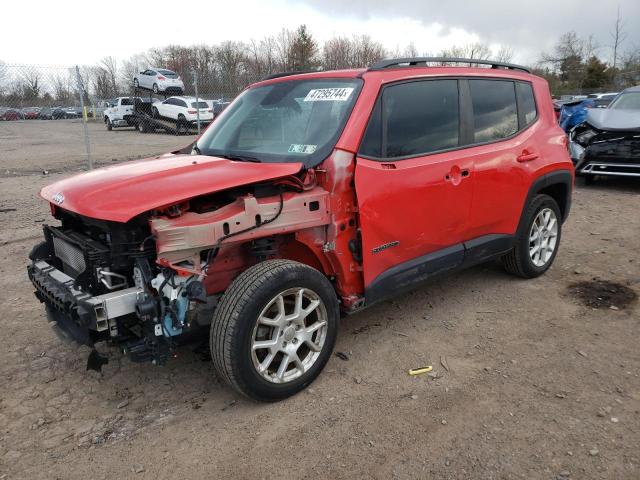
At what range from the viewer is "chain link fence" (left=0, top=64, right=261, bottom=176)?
13.9 metres

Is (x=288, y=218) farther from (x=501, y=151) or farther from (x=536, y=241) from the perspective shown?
(x=536, y=241)

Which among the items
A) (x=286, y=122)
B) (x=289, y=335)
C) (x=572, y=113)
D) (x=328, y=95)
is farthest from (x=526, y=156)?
(x=572, y=113)

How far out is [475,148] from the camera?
3994 millimetres

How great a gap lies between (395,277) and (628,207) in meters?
6.33

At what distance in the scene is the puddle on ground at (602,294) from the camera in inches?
174

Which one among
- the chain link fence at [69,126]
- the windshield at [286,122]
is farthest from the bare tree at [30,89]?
the windshield at [286,122]

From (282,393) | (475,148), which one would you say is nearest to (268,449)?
(282,393)

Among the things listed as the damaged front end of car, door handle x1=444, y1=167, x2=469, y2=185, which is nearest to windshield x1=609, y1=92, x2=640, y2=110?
the damaged front end of car

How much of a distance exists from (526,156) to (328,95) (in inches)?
77.8

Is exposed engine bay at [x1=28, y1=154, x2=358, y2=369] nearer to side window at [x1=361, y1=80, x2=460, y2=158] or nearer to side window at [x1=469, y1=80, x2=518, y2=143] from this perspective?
side window at [x1=361, y1=80, x2=460, y2=158]

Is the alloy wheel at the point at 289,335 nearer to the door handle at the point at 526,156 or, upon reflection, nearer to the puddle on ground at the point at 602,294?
→ the door handle at the point at 526,156

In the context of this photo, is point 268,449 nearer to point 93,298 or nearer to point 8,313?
point 93,298

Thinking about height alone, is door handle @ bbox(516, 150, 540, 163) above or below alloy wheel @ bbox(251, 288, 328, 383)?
above

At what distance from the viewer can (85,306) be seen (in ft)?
8.91
